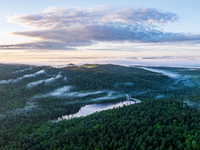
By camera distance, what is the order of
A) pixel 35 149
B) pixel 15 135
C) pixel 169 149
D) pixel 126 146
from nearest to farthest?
1. pixel 169 149
2. pixel 126 146
3. pixel 35 149
4. pixel 15 135

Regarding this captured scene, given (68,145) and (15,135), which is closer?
(68,145)

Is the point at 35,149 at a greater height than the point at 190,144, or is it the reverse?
the point at 190,144

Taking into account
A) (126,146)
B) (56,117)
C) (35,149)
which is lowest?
(56,117)

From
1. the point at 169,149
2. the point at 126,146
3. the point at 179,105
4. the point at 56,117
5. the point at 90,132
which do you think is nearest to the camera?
the point at 169,149

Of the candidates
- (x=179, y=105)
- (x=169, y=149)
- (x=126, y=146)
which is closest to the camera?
(x=169, y=149)

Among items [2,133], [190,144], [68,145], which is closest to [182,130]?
[190,144]

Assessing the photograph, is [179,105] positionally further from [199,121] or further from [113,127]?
[113,127]

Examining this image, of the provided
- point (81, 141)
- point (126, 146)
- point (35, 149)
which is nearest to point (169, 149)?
point (126, 146)

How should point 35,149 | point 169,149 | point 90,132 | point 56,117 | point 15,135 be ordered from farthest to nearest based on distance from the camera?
point 56,117
point 15,135
point 90,132
point 35,149
point 169,149

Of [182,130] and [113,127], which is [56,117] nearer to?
[113,127]
